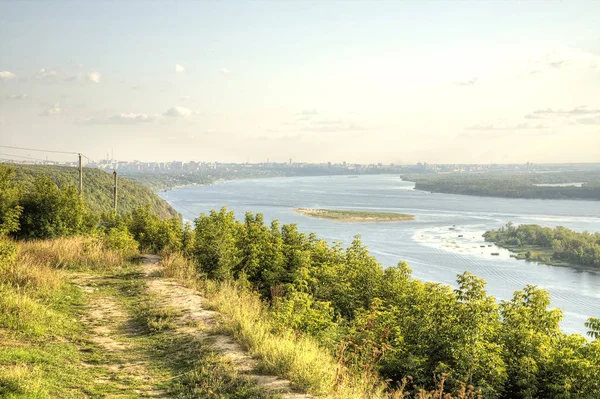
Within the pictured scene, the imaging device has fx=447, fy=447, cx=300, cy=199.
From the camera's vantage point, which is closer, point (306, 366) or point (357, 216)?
point (306, 366)

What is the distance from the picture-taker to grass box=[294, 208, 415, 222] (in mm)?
89081

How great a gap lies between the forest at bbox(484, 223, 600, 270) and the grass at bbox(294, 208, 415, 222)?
65.8 ft

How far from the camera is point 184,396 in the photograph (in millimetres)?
4547

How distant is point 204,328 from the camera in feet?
21.6

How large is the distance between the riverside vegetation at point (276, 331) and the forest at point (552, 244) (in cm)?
5810

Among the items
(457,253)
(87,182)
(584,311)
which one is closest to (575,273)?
(457,253)

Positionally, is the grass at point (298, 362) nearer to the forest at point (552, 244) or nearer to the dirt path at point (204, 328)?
the dirt path at point (204, 328)

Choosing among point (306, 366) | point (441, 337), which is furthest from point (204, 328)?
point (441, 337)

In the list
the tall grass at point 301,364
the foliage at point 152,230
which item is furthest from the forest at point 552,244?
the tall grass at point 301,364

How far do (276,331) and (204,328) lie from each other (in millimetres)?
1072

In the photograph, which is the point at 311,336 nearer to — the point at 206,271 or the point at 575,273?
the point at 206,271

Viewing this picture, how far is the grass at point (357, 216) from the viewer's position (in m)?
89.1

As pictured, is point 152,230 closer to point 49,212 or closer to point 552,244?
point 49,212

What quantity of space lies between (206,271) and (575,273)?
2326 inches
